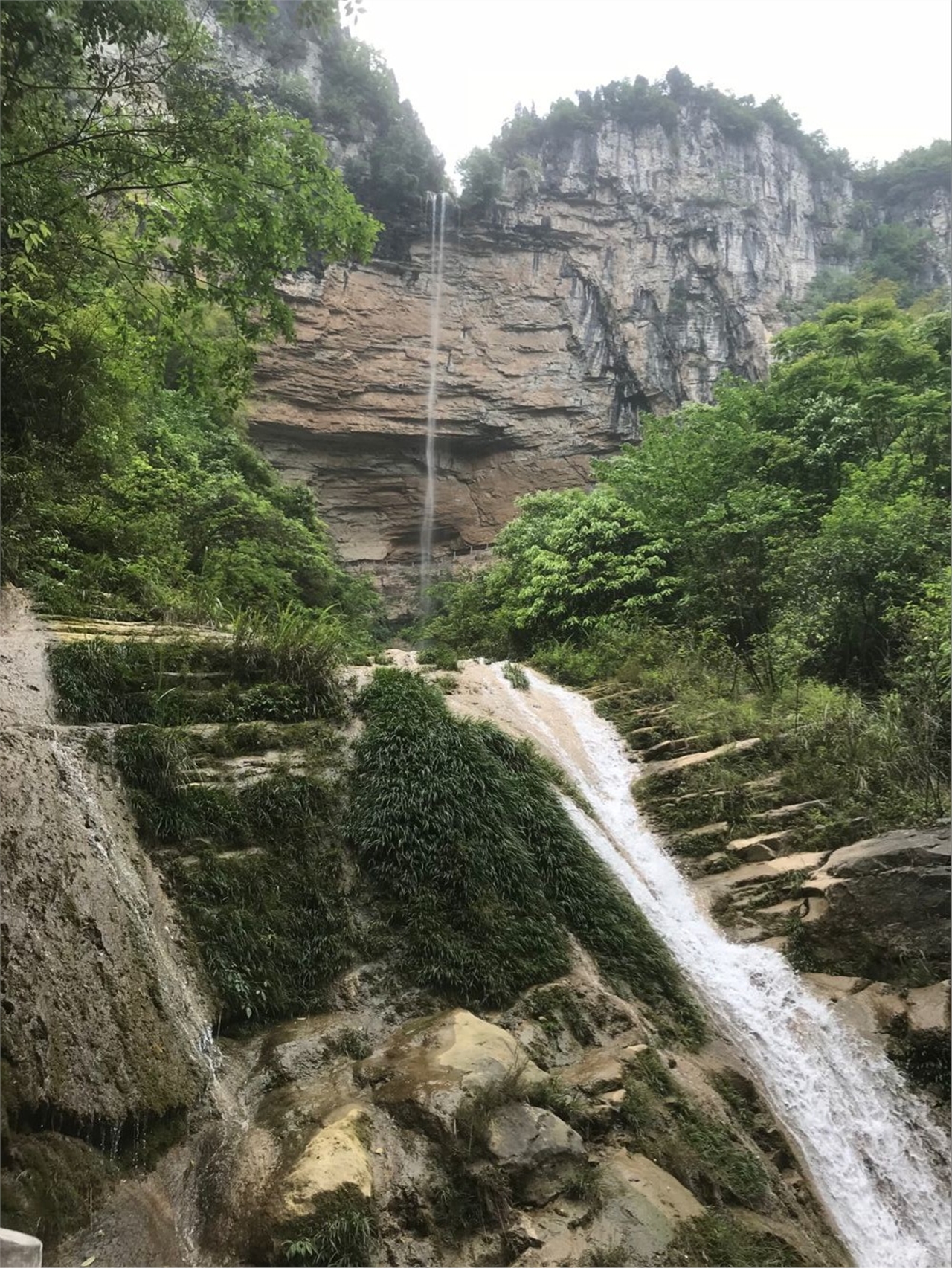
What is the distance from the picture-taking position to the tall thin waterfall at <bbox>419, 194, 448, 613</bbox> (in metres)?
22.5

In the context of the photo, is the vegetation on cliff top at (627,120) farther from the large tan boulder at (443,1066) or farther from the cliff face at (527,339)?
the large tan boulder at (443,1066)

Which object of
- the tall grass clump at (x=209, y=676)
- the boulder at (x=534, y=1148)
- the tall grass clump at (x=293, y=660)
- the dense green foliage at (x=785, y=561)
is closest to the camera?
the boulder at (x=534, y=1148)

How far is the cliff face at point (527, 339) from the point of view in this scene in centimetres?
2162

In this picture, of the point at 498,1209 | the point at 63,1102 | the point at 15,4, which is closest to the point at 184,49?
the point at 15,4

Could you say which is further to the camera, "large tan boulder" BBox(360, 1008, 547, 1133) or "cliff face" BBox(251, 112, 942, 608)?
"cliff face" BBox(251, 112, 942, 608)

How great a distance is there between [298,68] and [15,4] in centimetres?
2449

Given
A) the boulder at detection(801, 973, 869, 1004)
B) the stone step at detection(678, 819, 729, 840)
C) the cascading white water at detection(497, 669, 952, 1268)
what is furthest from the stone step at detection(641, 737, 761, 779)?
the boulder at detection(801, 973, 869, 1004)

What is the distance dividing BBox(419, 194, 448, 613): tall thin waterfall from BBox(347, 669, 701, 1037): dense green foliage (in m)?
15.4

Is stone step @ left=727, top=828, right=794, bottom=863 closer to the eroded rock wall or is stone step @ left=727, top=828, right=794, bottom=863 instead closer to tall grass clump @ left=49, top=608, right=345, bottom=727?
tall grass clump @ left=49, top=608, right=345, bottom=727

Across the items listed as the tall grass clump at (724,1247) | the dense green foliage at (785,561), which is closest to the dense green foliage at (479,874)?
the tall grass clump at (724,1247)

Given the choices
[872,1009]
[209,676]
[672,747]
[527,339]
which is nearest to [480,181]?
[527,339]

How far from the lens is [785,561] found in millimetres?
11164

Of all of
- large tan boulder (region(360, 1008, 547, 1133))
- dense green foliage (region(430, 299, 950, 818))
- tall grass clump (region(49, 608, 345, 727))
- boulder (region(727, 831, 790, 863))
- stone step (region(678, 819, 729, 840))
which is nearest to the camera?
large tan boulder (region(360, 1008, 547, 1133))

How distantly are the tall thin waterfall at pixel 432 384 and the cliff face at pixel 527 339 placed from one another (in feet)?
0.76
